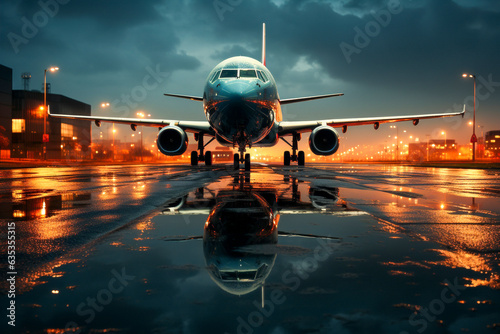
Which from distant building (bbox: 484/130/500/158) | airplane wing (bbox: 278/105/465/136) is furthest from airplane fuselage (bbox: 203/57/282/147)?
distant building (bbox: 484/130/500/158)

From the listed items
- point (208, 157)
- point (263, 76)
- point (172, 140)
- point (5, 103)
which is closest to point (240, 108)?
point (263, 76)

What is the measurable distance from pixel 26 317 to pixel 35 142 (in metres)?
84.6

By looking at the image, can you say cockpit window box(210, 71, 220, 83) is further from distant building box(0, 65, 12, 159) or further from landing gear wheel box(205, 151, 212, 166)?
distant building box(0, 65, 12, 159)

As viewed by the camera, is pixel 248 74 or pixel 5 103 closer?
pixel 248 74

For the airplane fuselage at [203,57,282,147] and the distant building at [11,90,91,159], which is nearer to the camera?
the airplane fuselage at [203,57,282,147]

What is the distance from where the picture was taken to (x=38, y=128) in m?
76.5

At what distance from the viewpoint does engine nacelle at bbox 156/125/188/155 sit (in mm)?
21625

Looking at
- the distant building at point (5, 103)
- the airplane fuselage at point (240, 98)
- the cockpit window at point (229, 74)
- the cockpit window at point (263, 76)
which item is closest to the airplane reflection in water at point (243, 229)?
the airplane fuselage at point (240, 98)

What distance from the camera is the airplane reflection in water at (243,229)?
2934 mm

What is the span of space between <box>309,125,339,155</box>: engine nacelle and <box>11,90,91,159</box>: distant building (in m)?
67.5

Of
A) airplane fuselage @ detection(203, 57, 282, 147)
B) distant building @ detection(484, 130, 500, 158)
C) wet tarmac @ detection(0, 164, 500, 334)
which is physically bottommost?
wet tarmac @ detection(0, 164, 500, 334)

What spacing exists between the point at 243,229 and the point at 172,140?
18.1 m

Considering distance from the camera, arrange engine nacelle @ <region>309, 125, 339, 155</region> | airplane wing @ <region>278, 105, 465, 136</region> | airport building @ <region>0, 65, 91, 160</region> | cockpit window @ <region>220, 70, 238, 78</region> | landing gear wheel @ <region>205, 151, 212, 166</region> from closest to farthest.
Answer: cockpit window @ <region>220, 70, 238, 78</region> < engine nacelle @ <region>309, 125, 339, 155</region> < airplane wing @ <region>278, 105, 465, 136</region> < landing gear wheel @ <region>205, 151, 212, 166</region> < airport building @ <region>0, 65, 91, 160</region>

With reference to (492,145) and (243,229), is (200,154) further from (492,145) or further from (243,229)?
(492,145)
